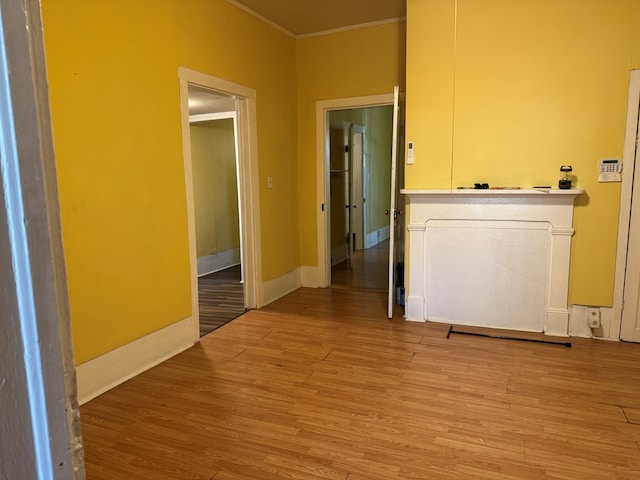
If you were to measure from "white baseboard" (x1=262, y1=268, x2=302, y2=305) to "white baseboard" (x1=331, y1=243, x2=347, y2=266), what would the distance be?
1.44 meters

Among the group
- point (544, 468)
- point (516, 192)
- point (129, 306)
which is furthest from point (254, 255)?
point (544, 468)

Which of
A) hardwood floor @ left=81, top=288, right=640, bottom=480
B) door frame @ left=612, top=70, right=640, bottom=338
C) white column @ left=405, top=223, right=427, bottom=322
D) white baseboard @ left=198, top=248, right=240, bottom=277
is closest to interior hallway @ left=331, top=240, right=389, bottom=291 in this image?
white column @ left=405, top=223, right=427, bottom=322

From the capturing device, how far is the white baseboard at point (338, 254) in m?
6.51

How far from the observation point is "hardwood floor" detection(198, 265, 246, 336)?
3973 millimetres

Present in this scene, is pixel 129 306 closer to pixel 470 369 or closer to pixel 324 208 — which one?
pixel 470 369

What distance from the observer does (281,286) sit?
4.75m

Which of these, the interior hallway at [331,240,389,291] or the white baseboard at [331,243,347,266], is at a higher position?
the white baseboard at [331,243,347,266]

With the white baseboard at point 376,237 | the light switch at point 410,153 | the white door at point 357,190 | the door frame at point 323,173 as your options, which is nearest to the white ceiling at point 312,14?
the door frame at point 323,173

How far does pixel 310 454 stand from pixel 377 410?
1.70 feet

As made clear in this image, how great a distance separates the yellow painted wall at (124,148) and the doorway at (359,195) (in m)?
2.15

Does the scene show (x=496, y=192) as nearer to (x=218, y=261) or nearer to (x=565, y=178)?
(x=565, y=178)

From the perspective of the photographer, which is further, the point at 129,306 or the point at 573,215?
the point at 573,215

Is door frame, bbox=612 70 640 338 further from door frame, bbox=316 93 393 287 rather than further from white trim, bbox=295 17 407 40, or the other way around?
door frame, bbox=316 93 393 287

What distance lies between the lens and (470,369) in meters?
2.87
